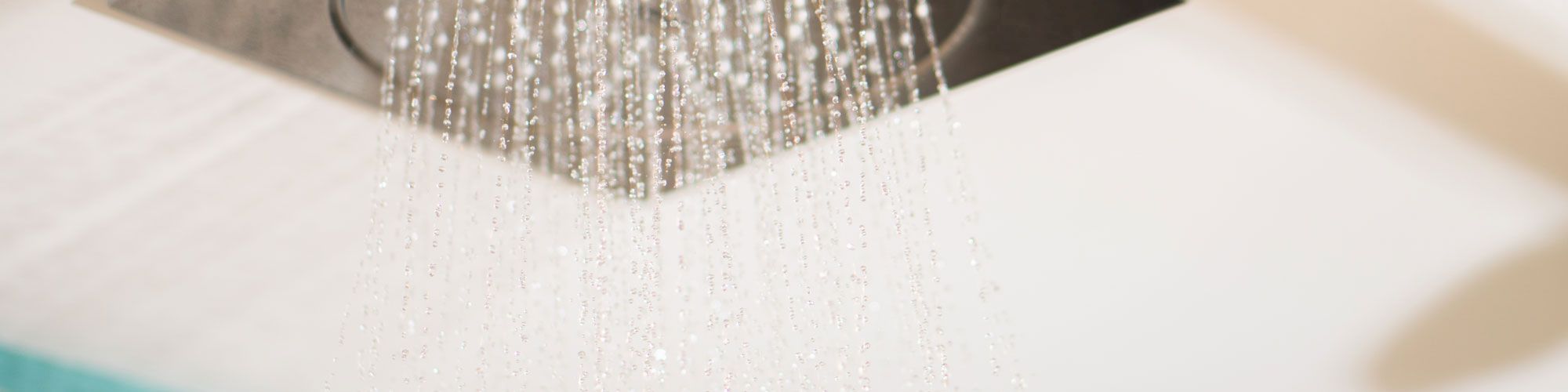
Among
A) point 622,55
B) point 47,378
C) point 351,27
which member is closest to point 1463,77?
point 622,55

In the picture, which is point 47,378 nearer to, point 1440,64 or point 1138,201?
point 1138,201

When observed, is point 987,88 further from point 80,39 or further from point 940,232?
point 80,39

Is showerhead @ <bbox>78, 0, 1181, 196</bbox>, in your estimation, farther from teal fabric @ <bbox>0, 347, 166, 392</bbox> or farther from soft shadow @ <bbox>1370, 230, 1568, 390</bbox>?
teal fabric @ <bbox>0, 347, 166, 392</bbox>

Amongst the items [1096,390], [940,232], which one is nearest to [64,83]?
[940,232]

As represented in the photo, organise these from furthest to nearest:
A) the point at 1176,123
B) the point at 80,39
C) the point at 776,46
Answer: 1. the point at 1176,123
2. the point at 80,39
3. the point at 776,46

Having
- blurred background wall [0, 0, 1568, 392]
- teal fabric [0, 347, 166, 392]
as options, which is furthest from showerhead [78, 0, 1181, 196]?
teal fabric [0, 347, 166, 392]

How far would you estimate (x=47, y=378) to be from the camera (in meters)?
4.24

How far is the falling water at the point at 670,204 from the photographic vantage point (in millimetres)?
2145

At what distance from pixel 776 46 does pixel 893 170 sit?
81 centimetres

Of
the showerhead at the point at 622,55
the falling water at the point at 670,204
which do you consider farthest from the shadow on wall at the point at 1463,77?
the falling water at the point at 670,204

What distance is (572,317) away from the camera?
3943mm

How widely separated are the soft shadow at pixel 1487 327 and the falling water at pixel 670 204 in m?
1.31

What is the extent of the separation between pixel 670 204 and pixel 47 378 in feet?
8.68

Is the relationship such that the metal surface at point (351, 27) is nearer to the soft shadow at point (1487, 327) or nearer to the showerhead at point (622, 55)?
the showerhead at point (622, 55)
